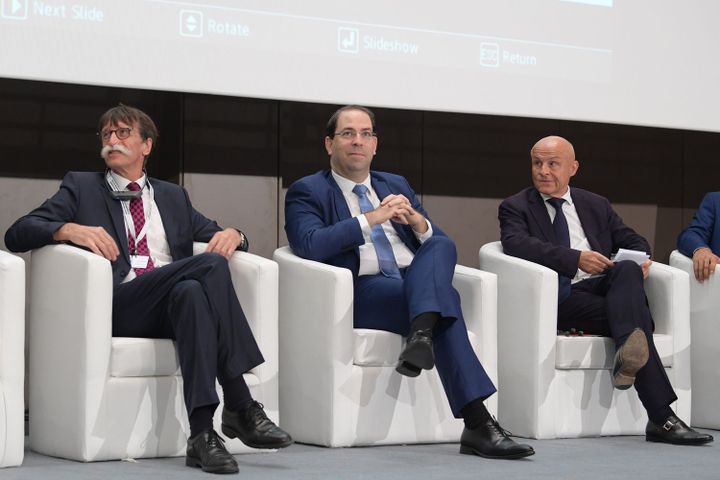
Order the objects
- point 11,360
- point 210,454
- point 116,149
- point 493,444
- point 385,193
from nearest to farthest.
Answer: point 210,454
point 11,360
point 493,444
point 116,149
point 385,193

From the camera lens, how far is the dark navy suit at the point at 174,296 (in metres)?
3.23

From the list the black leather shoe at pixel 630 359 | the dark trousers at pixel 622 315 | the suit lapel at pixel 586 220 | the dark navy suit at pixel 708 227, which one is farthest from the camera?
the dark navy suit at pixel 708 227

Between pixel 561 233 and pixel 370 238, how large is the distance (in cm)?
86

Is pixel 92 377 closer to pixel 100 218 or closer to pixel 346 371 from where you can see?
pixel 100 218

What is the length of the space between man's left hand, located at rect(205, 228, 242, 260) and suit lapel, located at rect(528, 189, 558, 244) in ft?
4.18

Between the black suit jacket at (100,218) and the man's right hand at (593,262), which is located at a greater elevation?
the black suit jacket at (100,218)

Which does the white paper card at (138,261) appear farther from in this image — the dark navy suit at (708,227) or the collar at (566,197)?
the dark navy suit at (708,227)

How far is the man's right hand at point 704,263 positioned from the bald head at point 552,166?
608 mm

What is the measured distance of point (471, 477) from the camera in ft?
10.2

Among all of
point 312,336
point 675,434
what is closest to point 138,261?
point 312,336

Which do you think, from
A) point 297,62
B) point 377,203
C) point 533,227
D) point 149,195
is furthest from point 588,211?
point 149,195

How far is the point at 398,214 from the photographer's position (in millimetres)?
3855

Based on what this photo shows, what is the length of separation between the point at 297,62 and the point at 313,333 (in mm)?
1224

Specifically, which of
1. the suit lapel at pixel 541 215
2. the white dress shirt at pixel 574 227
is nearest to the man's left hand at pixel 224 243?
the suit lapel at pixel 541 215
